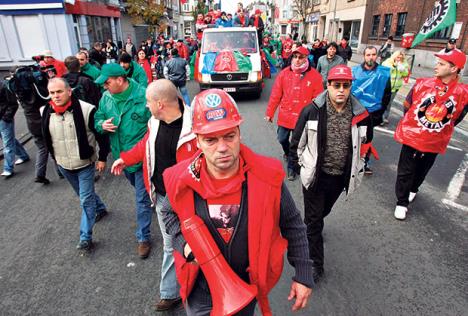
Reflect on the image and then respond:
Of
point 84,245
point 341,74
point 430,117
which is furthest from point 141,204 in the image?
point 430,117

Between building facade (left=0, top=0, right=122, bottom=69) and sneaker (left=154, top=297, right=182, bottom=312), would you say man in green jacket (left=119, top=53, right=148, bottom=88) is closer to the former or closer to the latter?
sneaker (left=154, top=297, right=182, bottom=312)

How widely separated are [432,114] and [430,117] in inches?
1.6

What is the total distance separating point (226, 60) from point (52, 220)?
7.62 m

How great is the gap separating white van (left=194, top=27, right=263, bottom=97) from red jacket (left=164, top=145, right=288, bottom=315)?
9.01 meters

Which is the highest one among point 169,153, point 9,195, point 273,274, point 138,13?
point 138,13

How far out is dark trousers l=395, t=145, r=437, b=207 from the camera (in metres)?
3.99

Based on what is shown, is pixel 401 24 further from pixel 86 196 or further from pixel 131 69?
pixel 86 196

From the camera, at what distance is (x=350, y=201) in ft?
15.1

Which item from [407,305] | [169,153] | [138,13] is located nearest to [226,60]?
[169,153]

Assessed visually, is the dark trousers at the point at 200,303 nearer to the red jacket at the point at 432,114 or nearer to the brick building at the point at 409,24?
the red jacket at the point at 432,114

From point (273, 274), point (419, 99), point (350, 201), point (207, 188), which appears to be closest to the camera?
point (207, 188)

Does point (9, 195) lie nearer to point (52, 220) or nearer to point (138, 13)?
point (52, 220)

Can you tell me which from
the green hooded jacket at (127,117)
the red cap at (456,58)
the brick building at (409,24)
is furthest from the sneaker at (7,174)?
the brick building at (409,24)

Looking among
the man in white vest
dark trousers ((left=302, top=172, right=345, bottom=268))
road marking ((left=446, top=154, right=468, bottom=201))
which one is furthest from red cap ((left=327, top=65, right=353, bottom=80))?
road marking ((left=446, top=154, right=468, bottom=201))
